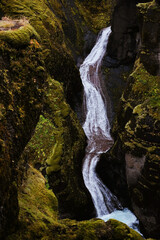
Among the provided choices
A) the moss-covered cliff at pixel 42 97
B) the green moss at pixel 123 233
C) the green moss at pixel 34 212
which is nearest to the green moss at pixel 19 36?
the moss-covered cliff at pixel 42 97

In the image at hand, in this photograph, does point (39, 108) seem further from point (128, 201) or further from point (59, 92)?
point (128, 201)

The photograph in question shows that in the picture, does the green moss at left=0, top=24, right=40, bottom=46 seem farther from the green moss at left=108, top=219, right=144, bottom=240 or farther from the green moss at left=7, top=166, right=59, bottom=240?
the green moss at left=108, top=219, right=144, bottom=240

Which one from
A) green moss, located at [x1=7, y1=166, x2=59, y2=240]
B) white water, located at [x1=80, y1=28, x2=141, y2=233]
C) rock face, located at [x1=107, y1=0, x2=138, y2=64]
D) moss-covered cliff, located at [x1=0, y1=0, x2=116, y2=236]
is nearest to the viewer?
moss-covered cliff, located at [x1=0, y1=0, x2=116, y2=236]

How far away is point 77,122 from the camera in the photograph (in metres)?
16.0

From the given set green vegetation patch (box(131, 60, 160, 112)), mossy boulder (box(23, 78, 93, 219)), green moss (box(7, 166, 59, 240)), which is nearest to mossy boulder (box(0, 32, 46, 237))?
green moss (box(7, 166, 59, 240))

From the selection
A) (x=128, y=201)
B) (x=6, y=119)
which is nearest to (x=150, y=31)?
(x=128, y=201)

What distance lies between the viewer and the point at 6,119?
10.5 ft

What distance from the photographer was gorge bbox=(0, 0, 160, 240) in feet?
12.1

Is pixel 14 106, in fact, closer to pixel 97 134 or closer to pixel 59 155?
pixel 59 155

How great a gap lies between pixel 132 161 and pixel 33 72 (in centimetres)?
855

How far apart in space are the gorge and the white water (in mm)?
81

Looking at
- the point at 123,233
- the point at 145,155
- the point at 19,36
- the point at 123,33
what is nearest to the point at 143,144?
the point at 145,155

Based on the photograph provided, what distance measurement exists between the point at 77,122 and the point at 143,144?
6.34 m

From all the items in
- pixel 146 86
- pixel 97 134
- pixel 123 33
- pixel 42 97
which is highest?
pixel 123 33
